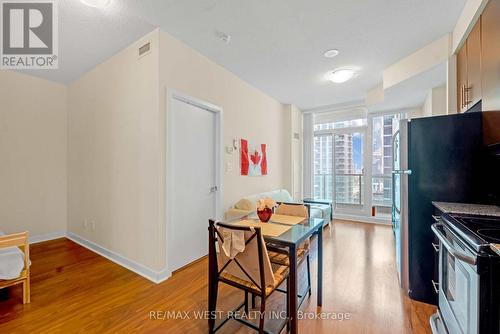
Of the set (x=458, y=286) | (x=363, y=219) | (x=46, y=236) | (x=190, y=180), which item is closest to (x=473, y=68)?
(x=458, y=286)

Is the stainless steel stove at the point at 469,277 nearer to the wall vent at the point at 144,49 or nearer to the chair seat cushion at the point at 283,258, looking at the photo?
the chair seat cushion at the point at 283,258

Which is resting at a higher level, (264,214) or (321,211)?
(264,214)

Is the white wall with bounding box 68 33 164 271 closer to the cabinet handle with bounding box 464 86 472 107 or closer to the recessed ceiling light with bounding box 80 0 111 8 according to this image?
the recessed ceiling light with bounding box 80 0 111 8

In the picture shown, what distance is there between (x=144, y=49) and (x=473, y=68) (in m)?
3.33

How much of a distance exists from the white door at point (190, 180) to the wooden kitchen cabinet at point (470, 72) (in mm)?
2845

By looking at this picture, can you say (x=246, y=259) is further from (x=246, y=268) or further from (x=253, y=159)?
(x=253, y=159)

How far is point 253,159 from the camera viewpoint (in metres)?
4.09

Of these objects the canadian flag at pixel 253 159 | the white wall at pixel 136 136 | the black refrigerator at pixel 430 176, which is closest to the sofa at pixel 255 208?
the white wall at pixel 136 136

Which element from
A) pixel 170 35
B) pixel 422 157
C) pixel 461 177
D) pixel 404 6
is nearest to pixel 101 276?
pixel 170 35

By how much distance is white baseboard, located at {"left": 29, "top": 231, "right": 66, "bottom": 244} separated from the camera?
12.0 ft

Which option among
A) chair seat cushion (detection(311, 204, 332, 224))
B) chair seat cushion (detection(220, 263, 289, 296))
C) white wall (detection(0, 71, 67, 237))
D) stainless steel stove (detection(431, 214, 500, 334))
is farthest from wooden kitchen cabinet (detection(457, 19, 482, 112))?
white wall (detection(0, 71, 67, 237))

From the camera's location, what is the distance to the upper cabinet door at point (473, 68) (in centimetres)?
189

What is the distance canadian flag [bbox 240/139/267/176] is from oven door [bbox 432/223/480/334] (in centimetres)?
266

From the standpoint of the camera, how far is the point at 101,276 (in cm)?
256
